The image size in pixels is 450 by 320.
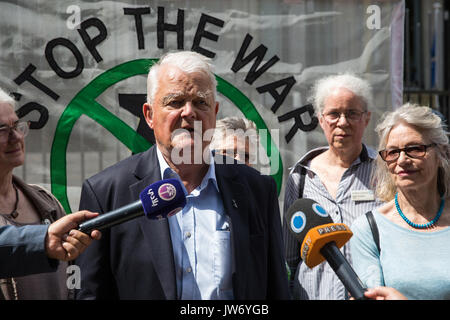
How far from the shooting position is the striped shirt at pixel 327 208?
10.8 feet

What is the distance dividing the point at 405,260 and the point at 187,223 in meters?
0.99

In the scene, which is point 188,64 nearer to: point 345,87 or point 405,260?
point 405,260

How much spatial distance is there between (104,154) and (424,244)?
2.52 meters

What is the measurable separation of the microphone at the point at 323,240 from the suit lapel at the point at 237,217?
0.96 feet

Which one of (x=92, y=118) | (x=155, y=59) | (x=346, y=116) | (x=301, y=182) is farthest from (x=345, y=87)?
(x=92, y=118)

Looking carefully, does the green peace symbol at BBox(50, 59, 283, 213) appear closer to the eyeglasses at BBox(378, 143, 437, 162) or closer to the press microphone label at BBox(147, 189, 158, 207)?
the eyeglasses at BBox(378, 143, 437, 162)

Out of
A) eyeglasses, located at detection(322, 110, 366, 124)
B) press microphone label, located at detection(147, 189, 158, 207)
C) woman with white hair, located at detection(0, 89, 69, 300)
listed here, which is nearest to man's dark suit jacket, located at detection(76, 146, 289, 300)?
press microphone label, located at detection(147, 189, 158, 207)

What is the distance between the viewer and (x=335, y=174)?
355cm

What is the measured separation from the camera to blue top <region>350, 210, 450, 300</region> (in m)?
2.36

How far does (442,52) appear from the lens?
704cm

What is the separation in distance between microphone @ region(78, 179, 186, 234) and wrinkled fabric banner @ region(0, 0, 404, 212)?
7.82 feet

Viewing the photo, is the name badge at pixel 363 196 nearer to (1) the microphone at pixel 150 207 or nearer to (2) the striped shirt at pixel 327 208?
(2) the striped shirt at pixel 327 208

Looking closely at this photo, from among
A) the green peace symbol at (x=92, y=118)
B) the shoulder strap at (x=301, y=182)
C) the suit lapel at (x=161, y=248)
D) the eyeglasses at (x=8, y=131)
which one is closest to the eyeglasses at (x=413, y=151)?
the shoulder strap at (x=301, y=182)
